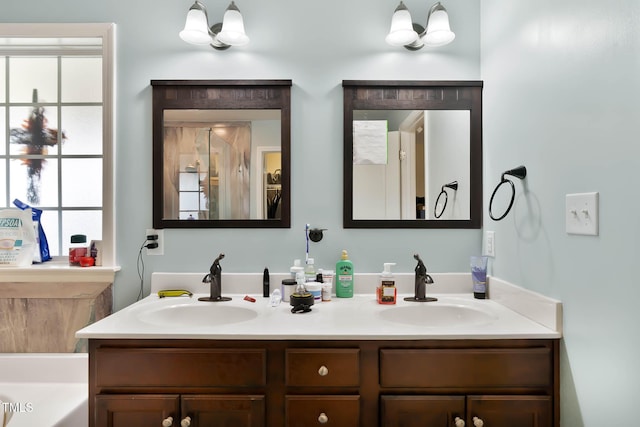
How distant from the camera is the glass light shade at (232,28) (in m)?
1.64

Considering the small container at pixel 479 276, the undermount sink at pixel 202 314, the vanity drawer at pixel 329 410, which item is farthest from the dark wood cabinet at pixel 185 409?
the small container at pixel 479 276

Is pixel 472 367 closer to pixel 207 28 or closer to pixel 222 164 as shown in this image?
pixel 222 164

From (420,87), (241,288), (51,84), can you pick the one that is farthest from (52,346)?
(420,87)

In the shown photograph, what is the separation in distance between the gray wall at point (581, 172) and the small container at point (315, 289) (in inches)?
30.7

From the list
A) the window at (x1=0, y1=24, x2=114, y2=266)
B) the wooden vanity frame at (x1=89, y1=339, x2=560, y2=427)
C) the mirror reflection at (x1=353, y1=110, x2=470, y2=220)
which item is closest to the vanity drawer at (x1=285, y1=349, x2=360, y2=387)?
the wooden vanity frame at (x1=89, y1=339, x2=560, y2=427)

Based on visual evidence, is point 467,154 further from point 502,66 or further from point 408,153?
point 502,66

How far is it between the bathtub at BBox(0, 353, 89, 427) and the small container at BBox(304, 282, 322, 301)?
1.02m

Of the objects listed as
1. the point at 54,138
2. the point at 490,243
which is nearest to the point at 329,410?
the point at 490,243

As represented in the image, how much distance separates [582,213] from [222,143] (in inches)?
55.5

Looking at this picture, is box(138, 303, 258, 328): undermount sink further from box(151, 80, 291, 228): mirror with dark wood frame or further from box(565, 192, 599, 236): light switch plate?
box(565, 192, 599, 236): light switch plate

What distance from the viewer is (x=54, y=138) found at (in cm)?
184

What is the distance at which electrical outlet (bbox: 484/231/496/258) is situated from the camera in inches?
65.1

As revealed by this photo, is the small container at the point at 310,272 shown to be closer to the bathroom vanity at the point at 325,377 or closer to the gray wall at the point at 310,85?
the gray wall at the point at 310,85

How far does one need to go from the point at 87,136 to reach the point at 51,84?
311 mm
